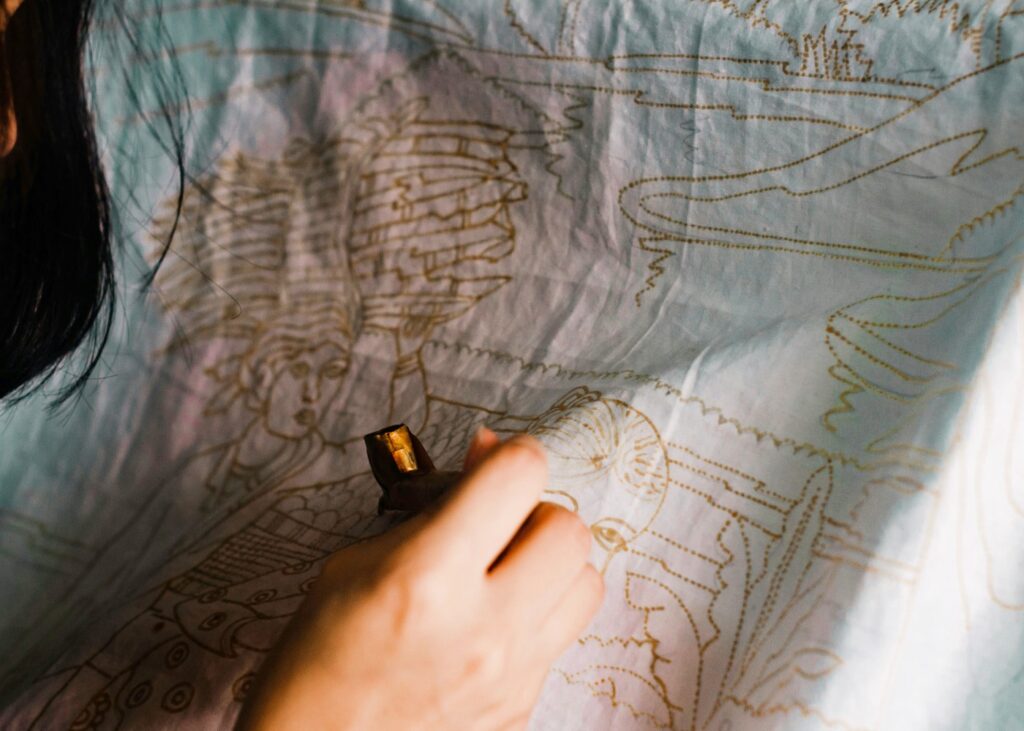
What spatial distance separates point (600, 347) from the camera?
2.00 ft

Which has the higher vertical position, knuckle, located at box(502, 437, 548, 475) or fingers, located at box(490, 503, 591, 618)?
knuckle, located at box(502, 437, 548, 475)

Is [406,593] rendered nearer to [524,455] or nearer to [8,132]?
[524,455]

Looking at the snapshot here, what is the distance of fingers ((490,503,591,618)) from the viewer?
0.39 m

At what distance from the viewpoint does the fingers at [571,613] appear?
0.41 metres

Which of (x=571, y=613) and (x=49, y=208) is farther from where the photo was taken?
(x=49, y=208)

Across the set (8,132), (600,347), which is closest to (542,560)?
(600,347)

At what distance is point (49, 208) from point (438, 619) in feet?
1.47

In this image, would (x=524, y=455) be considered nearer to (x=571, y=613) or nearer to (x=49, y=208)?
(x=571, y=613)

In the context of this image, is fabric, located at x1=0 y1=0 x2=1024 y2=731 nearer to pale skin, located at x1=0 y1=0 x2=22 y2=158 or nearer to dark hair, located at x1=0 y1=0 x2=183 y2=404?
dark hair, located at x1=0 y1=0 x2=183 y2=404

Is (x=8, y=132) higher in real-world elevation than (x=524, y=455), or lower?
higher

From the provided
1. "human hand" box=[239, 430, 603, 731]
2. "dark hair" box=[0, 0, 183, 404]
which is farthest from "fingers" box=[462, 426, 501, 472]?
"dark hair" box=[0, 0, 183, 404]

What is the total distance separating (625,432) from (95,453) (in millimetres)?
463

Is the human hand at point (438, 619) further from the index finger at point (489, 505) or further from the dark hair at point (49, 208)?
the dark hair at point (49, 208)

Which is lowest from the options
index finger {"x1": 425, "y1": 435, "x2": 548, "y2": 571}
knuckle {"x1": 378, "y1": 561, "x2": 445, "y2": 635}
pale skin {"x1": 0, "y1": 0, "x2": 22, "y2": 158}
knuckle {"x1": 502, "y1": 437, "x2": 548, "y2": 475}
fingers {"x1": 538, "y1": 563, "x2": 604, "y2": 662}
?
fingers {"x1": 538, "y1": 563, "x2": 604, "y2": 662}
